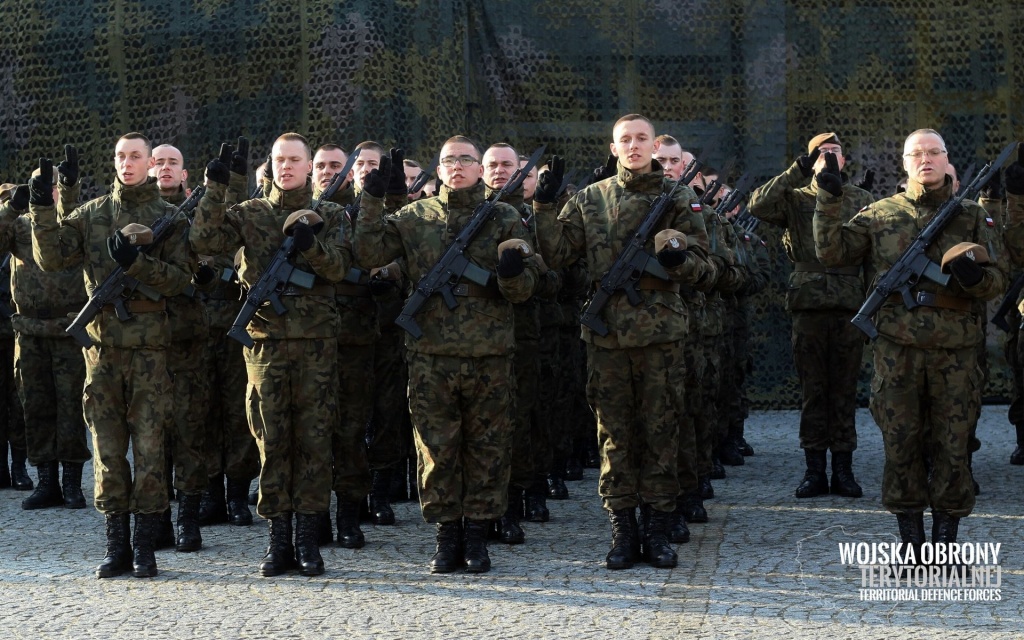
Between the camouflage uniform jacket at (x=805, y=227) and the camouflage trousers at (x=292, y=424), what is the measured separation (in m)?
2.93

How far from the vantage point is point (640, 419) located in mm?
6762

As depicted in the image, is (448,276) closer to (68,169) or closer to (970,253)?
(68,169)

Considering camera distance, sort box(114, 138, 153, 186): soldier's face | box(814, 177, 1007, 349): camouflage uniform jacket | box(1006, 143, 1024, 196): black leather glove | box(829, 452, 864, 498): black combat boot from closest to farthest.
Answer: box(814, 177, 1007, 349): camouflage uniform jacket < box(1006, 143, 1024, 196): black leather glove < box(114, 138, 153, 186): soldier's face < box(829, 452, 864, 498): black combat boot

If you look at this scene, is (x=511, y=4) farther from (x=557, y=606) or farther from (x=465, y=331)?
(x=557, y=606)

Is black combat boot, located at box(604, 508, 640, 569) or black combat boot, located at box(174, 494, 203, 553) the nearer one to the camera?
black combat boot, located at box(604, 508, 640, 569)

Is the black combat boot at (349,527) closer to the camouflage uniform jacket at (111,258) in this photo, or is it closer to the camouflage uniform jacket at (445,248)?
the camouflage uniform jacket at (445,248)

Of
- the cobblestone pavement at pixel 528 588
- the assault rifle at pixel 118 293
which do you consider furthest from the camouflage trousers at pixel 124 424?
the cobblestone pavement at pixel 528 588

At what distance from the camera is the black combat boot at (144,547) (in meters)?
6.59

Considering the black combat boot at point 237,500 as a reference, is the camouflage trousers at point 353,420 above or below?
above

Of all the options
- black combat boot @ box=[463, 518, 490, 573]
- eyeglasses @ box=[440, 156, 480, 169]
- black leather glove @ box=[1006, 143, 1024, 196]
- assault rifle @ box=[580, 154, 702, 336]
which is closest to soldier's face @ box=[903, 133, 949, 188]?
black leather glove @ box=[1006, 143, 1024, 196]

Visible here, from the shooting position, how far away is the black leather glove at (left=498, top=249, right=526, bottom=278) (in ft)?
21.0

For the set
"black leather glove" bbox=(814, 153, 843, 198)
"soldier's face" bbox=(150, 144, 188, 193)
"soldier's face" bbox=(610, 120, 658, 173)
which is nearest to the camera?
"black leather glove" bbox=(814, 153, 843, 198)

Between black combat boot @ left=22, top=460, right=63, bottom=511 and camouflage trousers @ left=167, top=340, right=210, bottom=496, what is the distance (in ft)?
4.28

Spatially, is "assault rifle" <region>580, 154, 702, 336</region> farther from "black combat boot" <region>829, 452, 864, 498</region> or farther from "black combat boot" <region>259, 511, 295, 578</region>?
"black combat boot" <region>829, 452, 864, 498</region>
